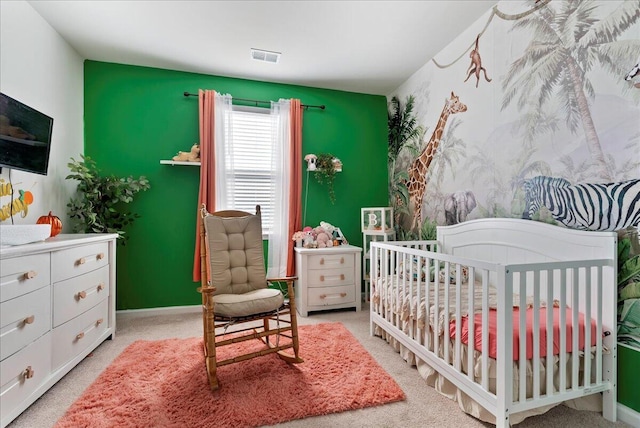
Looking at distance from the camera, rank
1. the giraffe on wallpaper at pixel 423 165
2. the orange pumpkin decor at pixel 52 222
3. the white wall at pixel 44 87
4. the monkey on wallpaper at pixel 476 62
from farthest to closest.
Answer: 1. the giraffe on wallpaper at pixel 423 165
2. the monkey on wallpaper at pixel 476 62
3. the orange pumpkin decor at pixel 52 222
4. the white wall at pixel 44 87

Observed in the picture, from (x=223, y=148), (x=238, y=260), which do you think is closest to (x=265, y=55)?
(x=223, y=148)

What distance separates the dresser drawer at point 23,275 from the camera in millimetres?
1444

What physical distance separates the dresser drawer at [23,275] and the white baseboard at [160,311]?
1.54 meters

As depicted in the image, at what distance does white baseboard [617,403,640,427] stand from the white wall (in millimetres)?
3767

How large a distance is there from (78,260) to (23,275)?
52cm

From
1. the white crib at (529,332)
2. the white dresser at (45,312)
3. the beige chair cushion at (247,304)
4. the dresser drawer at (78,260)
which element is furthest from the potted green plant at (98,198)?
the white crib at (529,332)

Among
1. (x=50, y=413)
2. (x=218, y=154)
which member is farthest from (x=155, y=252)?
(x=50, y=413)

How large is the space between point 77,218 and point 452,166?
11.7 ft

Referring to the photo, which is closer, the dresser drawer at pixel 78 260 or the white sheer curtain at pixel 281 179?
the dresser drawer at pixel 78 260

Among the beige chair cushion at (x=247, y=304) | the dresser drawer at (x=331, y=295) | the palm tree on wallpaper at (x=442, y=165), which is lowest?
the dresser drawer at (x=331, y=295)

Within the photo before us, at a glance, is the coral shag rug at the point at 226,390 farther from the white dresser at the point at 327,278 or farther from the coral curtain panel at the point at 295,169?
the coral curtain panel at the point at 295,169

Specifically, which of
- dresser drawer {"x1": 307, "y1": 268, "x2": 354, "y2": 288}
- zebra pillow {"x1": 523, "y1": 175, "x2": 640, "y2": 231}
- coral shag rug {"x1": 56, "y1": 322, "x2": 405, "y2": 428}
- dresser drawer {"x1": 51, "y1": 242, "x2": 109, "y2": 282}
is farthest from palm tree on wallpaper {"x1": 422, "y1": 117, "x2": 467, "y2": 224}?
dresser drawer {"x1": 51, "y1": 242, "x2": 109, "y2": 282}

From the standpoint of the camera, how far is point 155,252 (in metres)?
3.21

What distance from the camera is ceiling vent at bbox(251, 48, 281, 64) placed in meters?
2.92
